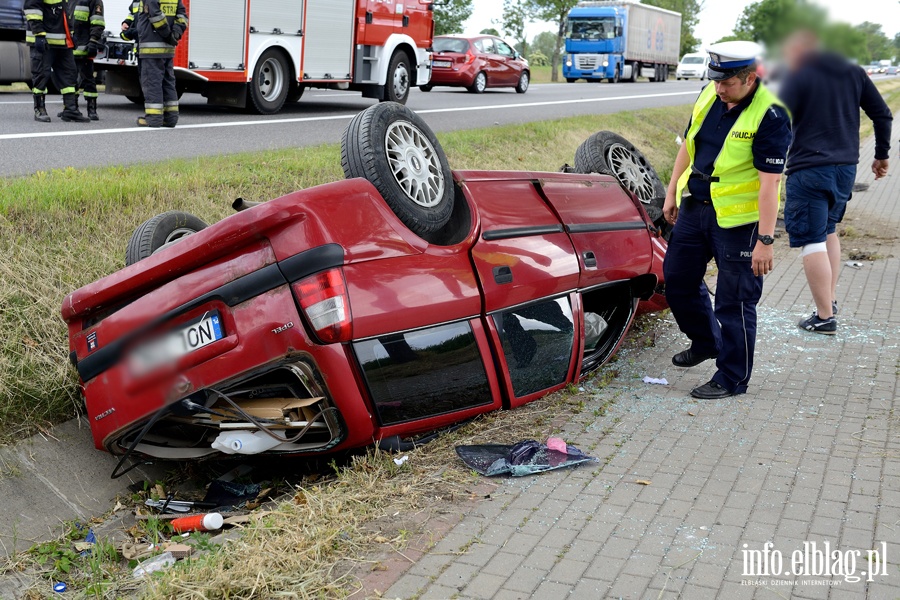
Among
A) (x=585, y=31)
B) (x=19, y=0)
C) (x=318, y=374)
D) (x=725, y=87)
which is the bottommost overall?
(x=318, y=374)

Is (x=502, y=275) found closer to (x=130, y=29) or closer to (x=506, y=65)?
(x=130, y=29)

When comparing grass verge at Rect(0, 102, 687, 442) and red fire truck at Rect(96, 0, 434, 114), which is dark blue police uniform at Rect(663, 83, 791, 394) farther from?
red fire truck at Rect(96, 0, 434, 114)

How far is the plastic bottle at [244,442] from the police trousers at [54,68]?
8.94 meters

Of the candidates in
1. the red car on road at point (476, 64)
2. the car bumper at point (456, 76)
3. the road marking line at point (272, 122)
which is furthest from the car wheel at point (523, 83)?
the road marking line at point (272, 122)

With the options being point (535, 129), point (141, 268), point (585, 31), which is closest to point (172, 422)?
point (141, 268)

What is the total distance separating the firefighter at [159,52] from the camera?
10.9 meters

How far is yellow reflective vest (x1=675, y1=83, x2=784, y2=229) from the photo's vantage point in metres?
4.57

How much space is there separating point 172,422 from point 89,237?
2.13m

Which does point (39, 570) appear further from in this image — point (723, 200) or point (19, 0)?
point (19, 0)

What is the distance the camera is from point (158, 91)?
1126 centimetres

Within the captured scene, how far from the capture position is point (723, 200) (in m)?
4.78

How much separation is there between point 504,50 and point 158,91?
53.1ft

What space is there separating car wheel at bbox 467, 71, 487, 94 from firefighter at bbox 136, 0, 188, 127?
14.0 metres

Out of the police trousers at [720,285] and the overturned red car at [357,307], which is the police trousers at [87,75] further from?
the police trousers at [720,285]
